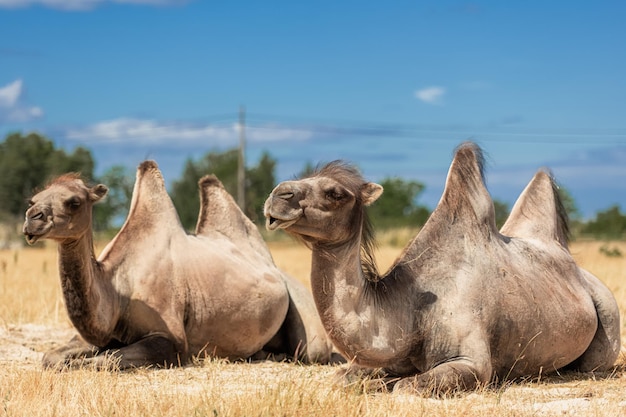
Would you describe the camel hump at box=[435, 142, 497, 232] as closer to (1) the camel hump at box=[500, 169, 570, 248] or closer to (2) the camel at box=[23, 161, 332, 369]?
(1) the camel hump at box=[500, 169, 570, 248]

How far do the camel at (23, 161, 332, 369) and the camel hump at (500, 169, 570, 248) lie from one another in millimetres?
2445

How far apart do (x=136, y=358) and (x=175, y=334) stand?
2.01 ft

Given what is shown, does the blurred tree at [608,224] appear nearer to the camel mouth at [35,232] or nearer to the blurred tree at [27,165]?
the blurred tree at [27,165]

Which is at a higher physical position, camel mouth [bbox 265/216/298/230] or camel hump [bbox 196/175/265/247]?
camel mouth [bbox 265/216/298/230]

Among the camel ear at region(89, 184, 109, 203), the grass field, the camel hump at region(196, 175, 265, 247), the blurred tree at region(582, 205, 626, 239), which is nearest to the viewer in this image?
the grass field

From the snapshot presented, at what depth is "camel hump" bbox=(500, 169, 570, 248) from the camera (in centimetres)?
953

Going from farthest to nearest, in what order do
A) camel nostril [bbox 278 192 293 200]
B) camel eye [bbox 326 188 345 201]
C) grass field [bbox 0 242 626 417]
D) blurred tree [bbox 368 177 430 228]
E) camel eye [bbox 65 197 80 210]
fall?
blurred tree [bbox 368 177 430 228] → camel eye [bbox 65 197 80 210] → camel eye [bbox 326 188 345 201] → camel nostril [bbox 278 192 293 200] → grass field [bbox 0 242 626 417]

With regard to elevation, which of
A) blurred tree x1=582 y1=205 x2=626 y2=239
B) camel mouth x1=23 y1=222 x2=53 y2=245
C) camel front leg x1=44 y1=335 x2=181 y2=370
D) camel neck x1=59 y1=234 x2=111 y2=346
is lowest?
blurred tree x1=582 y1=205 x2=626 y2=239

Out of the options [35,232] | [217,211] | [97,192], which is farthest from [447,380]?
[217,211]

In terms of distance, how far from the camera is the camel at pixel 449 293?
23.6ft

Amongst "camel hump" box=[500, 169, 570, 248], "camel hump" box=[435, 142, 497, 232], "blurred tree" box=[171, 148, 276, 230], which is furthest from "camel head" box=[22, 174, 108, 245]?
"blurred tree" box=[171, 148, 276, 230]

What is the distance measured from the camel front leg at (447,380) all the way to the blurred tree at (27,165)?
50.1 metres

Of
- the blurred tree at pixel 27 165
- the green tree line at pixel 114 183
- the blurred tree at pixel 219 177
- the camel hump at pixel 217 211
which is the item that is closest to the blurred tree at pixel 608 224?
the green tree line at pixel 114 183

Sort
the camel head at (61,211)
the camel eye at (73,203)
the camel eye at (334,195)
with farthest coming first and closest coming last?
the camel eye at (73,203) → the camel head at (61,211) → the camel eye at (334,195)
